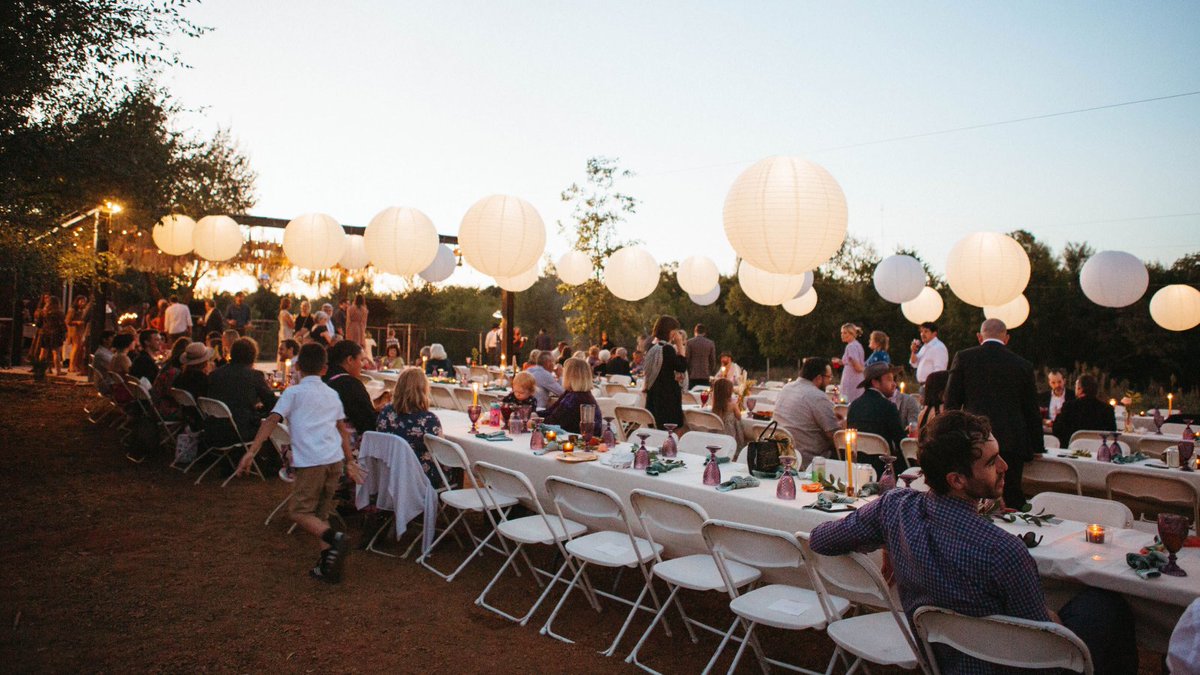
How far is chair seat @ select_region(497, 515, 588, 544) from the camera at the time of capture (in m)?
4.04

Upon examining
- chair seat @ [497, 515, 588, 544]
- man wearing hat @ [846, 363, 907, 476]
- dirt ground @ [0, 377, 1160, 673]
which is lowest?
dirt ground @ [0, 377, 1160, 673]

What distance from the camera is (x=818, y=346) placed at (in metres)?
26.6

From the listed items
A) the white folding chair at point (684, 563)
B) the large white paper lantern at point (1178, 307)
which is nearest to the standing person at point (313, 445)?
the white folding chair at point (684, 563)

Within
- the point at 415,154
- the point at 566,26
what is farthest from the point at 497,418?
the point at 415,154

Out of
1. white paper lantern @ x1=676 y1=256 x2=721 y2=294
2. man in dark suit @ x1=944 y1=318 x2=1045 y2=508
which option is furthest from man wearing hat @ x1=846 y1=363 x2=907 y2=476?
white paper lantern @ x1=676 y1=256 x2=721 y2=294

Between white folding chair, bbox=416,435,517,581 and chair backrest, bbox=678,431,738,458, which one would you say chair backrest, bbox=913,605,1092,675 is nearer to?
white folding chair, bbox=416,435,517,581

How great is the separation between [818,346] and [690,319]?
15.7 feet

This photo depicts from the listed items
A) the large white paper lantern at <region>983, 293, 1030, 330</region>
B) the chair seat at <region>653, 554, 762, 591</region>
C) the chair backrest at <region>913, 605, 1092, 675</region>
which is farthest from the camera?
the large white paper lantern at <region>983, 293, 1030, 330</region>

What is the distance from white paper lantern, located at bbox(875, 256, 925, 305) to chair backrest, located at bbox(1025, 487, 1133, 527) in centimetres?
607

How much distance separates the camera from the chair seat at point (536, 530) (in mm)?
4043

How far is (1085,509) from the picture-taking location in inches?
134

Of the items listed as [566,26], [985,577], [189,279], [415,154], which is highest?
[566,26]

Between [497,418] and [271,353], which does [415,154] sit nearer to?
[497,418]

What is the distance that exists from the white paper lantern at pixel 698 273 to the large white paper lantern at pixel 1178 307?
562 centimetres
